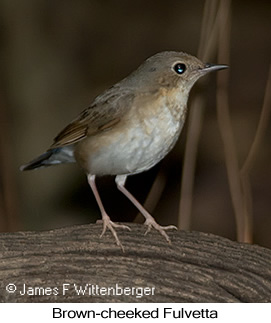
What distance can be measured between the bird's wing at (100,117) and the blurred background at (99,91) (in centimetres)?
114

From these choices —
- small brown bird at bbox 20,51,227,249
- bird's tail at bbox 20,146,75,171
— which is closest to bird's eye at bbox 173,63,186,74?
small brown bird at bbox 20,51,227,249

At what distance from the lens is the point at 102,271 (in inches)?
135

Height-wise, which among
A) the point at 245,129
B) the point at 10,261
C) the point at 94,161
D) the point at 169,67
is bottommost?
the point at 10,261

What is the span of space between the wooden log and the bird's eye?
677 millimetres

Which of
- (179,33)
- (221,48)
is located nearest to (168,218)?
(179,33)

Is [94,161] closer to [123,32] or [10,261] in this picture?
[10,261]

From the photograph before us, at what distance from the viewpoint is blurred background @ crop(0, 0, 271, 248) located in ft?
17.8

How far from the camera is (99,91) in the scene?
225 inches

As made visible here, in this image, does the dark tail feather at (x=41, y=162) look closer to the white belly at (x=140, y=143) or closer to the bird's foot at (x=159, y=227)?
the white belly at (x=140, y=143)

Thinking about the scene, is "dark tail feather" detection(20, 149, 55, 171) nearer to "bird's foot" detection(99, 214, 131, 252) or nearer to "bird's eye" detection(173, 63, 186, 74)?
"bird's foot" detection(99, 214, 131, 252)

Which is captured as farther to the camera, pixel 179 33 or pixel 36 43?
pixel 179 33

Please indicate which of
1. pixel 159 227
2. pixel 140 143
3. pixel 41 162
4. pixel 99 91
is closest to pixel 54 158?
pixel 41 162

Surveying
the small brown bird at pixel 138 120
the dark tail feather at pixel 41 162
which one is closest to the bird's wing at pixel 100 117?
the small brown bird at pixel 138 120
